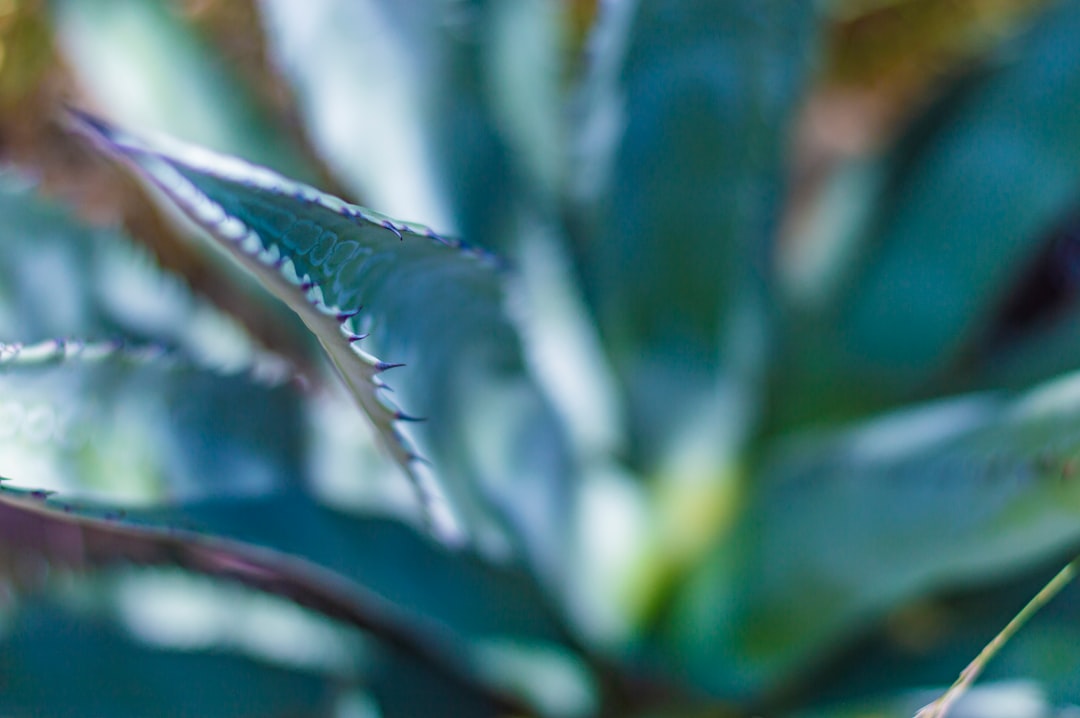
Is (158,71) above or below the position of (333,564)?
above

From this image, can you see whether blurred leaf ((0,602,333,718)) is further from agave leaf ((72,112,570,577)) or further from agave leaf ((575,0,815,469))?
agave leaf ((575,0,815,469))

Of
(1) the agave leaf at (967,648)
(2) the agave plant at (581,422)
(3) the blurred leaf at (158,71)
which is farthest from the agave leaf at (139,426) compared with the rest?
(1) the agave leaf at (967,648)

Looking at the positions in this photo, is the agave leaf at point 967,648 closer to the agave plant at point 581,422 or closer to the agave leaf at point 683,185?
the agave plant at point 581,422

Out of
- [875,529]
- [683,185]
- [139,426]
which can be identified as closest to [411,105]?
[683,185]

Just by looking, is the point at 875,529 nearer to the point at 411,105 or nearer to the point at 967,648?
the point at 967,648

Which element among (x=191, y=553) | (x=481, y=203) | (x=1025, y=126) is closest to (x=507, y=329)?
(x=481, y=203)

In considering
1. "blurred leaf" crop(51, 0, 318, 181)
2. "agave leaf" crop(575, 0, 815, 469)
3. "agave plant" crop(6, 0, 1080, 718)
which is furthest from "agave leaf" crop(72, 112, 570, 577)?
"blurred leaf" crop(51, 0, 318, 181)
